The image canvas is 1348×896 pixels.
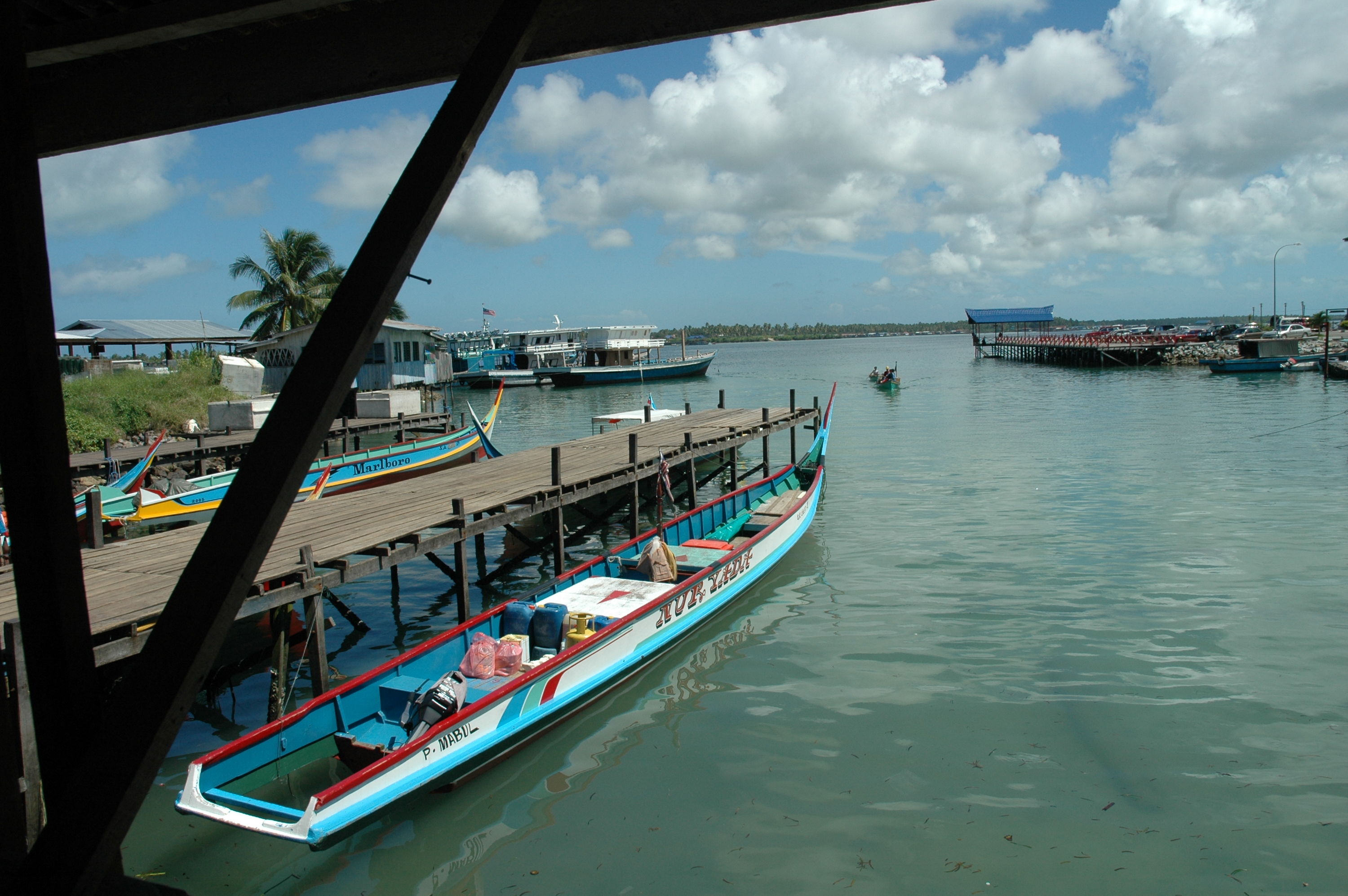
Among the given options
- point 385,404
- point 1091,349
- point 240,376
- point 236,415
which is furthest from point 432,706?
point 1091,349

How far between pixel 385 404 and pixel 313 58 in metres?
33.6

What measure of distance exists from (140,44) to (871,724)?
9235 millimetres

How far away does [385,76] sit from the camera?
3.35 meters

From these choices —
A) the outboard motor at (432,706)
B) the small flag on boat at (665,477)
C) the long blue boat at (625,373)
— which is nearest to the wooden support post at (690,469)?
the small flag on boat at (665,477)

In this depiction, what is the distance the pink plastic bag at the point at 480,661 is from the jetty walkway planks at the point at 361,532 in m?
1.96

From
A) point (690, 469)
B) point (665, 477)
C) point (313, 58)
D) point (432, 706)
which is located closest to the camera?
point (313, 58)

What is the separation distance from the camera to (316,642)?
10.3 meters

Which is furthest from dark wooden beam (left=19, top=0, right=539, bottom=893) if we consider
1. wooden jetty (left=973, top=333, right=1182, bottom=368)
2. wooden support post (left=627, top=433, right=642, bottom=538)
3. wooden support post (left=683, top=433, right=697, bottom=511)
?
wooden jetty (left=973, top=333, right=1182, bottom=368)

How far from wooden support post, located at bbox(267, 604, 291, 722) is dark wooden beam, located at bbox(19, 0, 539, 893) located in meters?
8.70

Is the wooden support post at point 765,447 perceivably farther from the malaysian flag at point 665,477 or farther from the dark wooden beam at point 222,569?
the dark wooden beam at point 222,569

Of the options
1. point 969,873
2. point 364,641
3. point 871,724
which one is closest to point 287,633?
point 364,641

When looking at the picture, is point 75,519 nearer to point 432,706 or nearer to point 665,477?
point 432,706

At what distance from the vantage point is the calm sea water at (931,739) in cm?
750

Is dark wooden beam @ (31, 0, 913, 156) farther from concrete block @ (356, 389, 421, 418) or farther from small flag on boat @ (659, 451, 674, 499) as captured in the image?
concrete block @ (356, 389, 421, 418)
